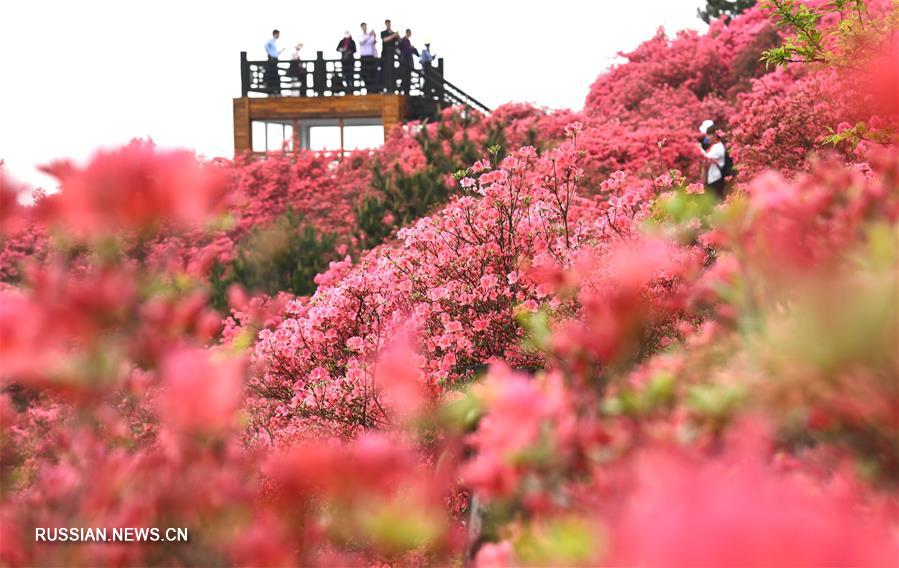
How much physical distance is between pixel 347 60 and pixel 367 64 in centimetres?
53

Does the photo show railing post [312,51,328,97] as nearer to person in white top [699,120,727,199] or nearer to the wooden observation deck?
the wooden observation deck

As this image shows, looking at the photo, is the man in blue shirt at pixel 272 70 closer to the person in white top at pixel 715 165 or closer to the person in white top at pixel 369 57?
the person in white top at pixel 369 57

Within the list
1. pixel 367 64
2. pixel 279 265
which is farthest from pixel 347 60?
pixel 279 265

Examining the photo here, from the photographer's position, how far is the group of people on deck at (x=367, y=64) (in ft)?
81.4

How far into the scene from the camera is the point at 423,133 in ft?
63.2

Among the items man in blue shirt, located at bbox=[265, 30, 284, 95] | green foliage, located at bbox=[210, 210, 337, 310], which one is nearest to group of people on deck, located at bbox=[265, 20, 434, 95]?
man in blue shirt, located at bbox=[265, 30, 284, 95]

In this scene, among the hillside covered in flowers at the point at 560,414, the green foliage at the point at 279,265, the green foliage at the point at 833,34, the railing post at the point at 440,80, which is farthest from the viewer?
the railing post at the point at 440,80

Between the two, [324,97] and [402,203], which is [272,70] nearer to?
[324,97]

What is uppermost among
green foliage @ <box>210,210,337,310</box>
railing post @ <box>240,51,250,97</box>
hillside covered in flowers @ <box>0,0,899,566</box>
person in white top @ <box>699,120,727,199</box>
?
railing post @ <box>240,51,250,97</box>

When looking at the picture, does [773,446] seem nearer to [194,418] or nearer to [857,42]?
[194,418]

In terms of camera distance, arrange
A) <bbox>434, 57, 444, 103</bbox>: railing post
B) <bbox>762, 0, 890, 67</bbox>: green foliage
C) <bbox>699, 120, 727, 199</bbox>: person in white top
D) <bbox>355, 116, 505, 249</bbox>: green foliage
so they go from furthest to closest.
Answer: <bbox>434, 57, 444, 103</bbox>: railing post → <bbox>355, 116, 505, 249</bbox>: green foliage → <bbox>699, 120, 727, 199</bbox>: person in white top → <bbox>762, 0, 890, 67</bbox>: green foliage

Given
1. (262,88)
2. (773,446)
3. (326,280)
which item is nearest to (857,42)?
(326,280)

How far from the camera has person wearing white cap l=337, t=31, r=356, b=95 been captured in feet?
82.0

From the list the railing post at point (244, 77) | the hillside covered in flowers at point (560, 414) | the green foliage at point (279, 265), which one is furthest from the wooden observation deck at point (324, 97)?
the hillside covered in flowers at point (560, 414)
